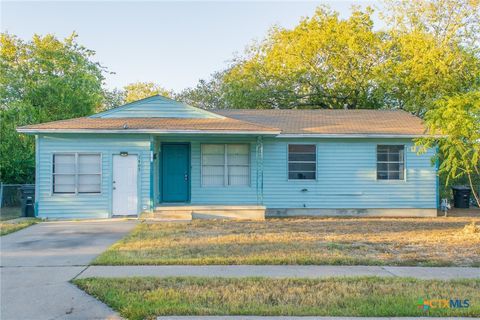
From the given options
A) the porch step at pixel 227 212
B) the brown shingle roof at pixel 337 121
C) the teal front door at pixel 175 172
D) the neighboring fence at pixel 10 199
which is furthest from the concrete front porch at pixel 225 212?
the neighboring fence at pixel 10 199

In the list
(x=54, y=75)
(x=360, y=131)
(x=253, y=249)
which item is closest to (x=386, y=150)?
(x=360, y=131)

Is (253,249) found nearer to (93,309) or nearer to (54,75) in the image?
(93,309)

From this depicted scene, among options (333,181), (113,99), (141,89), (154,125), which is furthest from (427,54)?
(141,89)

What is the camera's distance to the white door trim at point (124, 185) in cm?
1506

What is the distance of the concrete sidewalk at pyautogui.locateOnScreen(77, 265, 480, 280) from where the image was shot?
7.00 metres

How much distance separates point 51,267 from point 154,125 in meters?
7.67

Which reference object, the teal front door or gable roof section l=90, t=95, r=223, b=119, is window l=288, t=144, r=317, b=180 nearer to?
gable roof section l=90, t=95, r=223, b=119

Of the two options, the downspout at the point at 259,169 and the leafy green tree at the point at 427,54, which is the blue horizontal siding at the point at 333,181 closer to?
the downspout at the point at 259,169

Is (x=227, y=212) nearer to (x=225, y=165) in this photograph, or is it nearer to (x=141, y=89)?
(x=225, y=165)

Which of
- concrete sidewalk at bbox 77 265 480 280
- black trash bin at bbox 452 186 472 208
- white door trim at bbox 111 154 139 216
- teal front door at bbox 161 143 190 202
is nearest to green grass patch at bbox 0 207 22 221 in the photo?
white door trim at bbox 111 154 139 216

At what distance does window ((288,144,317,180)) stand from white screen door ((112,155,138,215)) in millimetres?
5470

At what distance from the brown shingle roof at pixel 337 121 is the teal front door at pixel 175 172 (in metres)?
3.24

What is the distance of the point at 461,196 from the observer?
65.1ft

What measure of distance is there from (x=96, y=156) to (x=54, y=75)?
1358 cm
